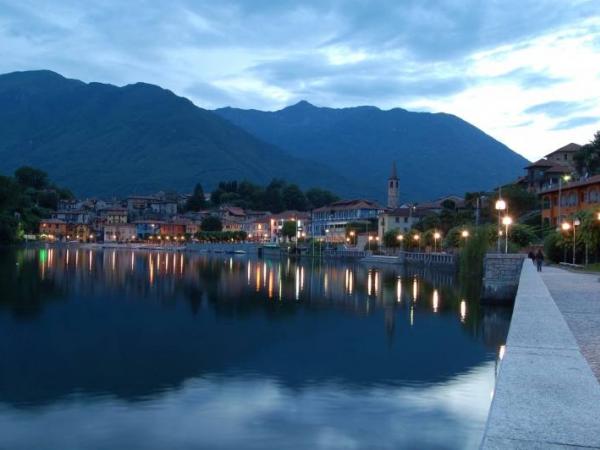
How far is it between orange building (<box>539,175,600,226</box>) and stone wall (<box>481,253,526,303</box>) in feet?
60.8

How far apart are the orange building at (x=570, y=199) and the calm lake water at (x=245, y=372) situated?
1982cm

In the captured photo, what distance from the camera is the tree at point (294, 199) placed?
608 feet

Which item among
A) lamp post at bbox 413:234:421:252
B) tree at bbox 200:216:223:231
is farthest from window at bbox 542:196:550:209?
tree at bbox 200:216:223:231

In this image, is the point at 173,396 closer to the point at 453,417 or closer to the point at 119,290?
the point at 453,417

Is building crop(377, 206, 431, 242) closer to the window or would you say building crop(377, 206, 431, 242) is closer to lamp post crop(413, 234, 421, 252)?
lamp post crop(413, 234, 421, 252)

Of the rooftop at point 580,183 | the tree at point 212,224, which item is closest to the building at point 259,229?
the tree at point 212,224

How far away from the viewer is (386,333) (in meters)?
28.2

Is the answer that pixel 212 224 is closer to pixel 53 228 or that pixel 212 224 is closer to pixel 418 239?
pixel 53 228

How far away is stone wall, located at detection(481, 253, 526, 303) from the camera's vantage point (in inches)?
1271

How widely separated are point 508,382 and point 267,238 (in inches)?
5910

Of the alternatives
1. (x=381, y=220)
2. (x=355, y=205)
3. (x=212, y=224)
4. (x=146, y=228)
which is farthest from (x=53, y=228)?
(x=381, y=220)

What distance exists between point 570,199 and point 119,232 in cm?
15989

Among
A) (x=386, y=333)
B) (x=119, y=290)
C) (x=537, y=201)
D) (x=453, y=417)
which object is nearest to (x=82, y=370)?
(x=453, y=417)

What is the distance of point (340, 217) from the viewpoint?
456 feet
